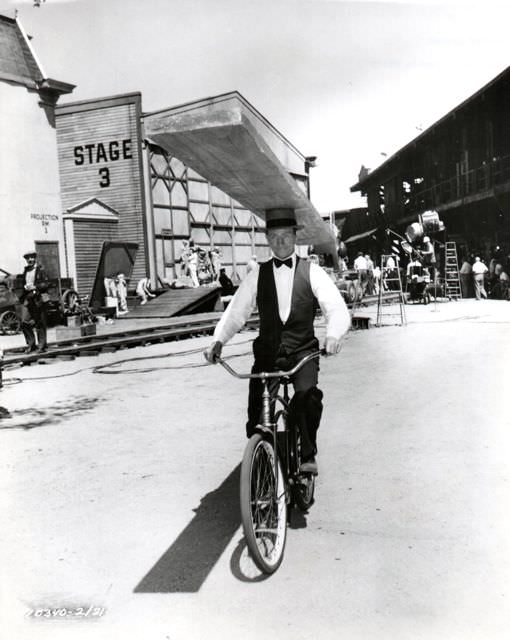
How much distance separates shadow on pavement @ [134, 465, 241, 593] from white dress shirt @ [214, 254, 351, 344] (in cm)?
106

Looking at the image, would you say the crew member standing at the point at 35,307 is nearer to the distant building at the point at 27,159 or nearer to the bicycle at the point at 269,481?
the distant building at the point at 27,159

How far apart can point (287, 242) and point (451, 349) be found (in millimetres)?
7662

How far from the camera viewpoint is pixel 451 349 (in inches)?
424

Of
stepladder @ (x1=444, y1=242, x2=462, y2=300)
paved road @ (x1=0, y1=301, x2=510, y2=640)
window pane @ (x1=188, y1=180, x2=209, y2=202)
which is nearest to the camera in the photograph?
paved road @ (x1=0, y1=301, x2=510, y2=640)

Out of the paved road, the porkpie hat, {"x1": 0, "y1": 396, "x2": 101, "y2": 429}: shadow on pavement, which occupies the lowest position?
the paved road

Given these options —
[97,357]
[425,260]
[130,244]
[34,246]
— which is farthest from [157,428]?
[425,260]

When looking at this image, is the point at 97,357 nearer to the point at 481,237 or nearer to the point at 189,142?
the point at 189,142

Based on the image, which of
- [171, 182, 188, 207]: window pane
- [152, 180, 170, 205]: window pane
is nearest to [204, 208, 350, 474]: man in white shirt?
[152, 180, 170, 205]: window pane

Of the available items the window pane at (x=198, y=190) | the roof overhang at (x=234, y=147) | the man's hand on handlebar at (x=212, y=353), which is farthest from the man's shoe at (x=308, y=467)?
the window pane at (x=198, y=190)

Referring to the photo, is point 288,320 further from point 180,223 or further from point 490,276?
point 180,223

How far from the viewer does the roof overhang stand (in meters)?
3.80

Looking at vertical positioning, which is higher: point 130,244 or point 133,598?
point 130,244

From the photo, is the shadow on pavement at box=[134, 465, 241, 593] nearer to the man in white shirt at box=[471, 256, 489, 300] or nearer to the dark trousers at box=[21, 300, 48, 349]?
the dark trousers at box=[21, 300, 48, 349]

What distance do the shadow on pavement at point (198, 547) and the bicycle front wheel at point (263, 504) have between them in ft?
0.99
